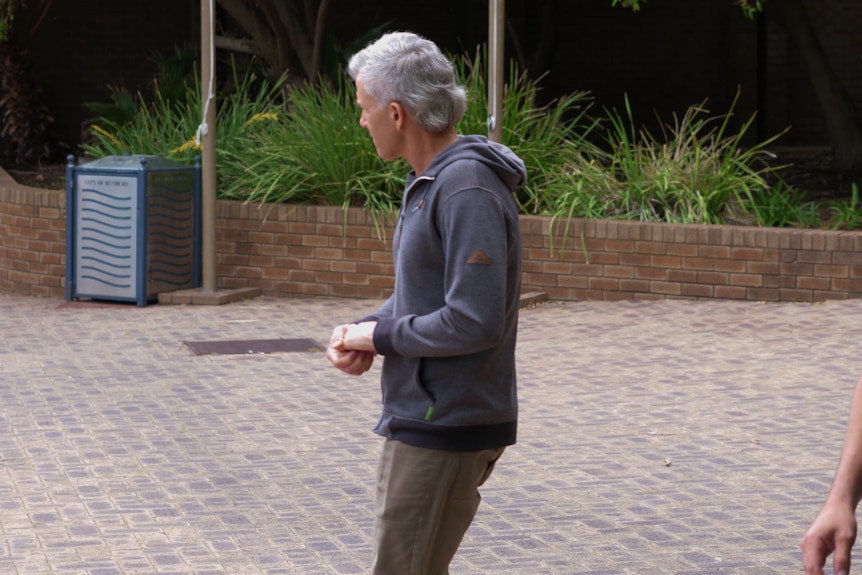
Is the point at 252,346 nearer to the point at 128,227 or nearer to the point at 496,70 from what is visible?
Answer: the point at 128,227

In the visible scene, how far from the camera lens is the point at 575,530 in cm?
560

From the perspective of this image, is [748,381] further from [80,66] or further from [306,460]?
[80,66]

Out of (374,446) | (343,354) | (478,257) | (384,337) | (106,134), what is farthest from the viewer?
(106,134)

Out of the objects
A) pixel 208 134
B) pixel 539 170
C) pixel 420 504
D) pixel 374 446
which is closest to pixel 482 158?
pixel 420 504

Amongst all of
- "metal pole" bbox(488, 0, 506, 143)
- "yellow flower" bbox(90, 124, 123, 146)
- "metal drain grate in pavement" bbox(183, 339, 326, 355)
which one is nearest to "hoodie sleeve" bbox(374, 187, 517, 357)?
"metal drain grate in pavement" bbox(183, 339, 326, 355)

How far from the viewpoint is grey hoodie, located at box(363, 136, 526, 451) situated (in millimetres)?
3154

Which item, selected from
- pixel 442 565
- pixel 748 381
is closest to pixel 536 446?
pixel 748 381

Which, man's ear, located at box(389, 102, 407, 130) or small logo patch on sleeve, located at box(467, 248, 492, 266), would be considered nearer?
small logo patch on sleeve, located at box(467, 248, 492, 266)

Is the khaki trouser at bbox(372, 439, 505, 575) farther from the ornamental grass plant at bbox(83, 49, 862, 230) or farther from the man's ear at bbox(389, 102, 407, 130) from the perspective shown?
the ornamental grass plant at bbox(83, 49, 862, 230)

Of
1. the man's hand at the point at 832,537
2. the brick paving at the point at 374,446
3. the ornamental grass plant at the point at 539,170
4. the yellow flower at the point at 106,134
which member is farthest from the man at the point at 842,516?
the yellow flower at the point at 106,134

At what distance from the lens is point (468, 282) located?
10.3 ft

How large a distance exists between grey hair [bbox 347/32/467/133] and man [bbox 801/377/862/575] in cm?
133

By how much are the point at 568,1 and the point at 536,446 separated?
17.8 meters

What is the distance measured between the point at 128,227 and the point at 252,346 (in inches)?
94.1
